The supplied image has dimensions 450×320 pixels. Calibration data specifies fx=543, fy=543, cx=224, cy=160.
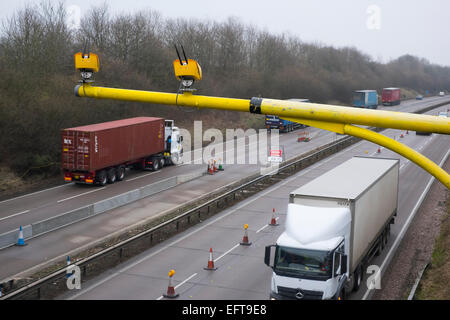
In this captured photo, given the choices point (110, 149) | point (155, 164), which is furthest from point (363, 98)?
point (110, 149)

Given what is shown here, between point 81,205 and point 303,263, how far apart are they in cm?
1555

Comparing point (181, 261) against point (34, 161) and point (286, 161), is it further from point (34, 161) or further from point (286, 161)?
point (286, 161)

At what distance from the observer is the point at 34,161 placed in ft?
105

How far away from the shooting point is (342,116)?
28.4 feet

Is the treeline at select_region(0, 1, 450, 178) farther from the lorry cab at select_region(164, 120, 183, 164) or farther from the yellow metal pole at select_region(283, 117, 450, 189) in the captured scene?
the yellow metal pole at select_region(283, 117, 450, 189)

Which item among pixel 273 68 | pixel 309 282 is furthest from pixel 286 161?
pixel 273 68

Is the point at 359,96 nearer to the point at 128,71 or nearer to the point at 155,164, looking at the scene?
the point at 128,71

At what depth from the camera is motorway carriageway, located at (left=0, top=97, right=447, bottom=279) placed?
18.7 metres

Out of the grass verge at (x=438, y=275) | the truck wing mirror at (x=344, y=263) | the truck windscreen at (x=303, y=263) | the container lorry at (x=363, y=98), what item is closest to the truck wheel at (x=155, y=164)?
the grass verge at (x=438, y=275)

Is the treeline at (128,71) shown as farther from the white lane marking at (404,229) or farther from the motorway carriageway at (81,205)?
the white lane marking at (404,229)

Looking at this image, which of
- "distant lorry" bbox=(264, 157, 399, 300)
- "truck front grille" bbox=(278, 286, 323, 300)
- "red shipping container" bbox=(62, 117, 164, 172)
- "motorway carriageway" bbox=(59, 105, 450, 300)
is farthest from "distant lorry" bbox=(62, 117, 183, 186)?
"truck front grille" bbox=(278, 286, 323, 300)

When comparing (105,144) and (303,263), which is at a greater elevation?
(105,144)

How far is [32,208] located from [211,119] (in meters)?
37.0

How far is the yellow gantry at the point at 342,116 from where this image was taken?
27.0ft
